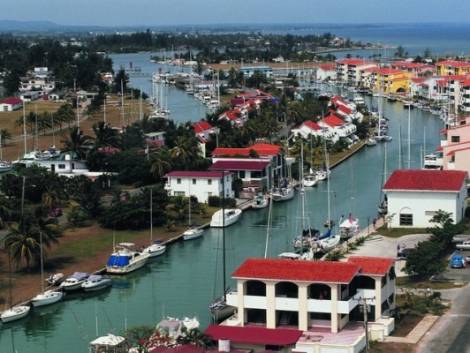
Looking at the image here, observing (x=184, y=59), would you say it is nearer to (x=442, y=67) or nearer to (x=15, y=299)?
(x=442, y=67)

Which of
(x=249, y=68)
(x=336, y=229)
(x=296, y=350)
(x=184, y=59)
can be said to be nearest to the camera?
(x=296, y=350)

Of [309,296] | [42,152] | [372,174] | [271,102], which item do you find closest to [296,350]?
Answer: [309,296]

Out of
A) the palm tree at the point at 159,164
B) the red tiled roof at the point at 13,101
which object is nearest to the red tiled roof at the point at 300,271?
the palm tree at the point at 159,164

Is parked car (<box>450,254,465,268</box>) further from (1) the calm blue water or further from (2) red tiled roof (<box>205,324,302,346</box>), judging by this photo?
(1) the calm blue water

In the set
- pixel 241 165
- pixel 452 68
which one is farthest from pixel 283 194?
pixel 452 68

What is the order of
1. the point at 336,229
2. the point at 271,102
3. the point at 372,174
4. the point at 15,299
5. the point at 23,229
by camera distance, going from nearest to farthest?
the point at 15,299 → the point at 23,229 → the point at 336,229 → the point at 372,174 → the point at 271,102

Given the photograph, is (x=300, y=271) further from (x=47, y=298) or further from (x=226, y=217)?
(x=226, y=217)
